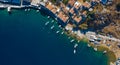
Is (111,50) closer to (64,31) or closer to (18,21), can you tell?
(64,31)

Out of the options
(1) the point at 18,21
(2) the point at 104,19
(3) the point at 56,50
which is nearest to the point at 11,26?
(1) the point at 18,21

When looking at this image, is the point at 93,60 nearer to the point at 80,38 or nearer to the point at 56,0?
the point at 80,38

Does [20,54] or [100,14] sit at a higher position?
[100,14]

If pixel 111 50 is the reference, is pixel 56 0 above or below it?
above

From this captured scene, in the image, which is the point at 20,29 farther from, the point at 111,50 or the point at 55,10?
the point at 111,50

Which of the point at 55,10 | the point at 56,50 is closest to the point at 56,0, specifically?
the point at 55,10
